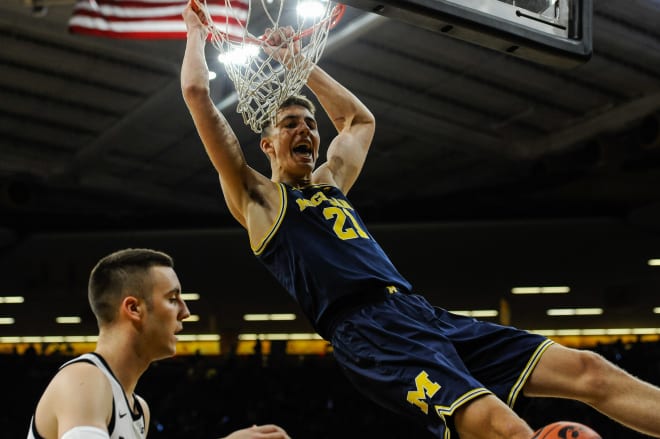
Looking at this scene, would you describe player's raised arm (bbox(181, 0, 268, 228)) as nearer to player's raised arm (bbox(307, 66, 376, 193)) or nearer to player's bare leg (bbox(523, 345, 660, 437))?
player's raised arm (bbox(307, 66, 376, 193))

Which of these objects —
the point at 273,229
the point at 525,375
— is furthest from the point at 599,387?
the point at 273,229

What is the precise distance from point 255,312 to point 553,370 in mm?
13295

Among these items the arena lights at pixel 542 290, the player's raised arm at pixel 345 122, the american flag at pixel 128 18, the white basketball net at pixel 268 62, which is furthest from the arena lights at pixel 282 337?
the white basketball net at pixel 268 62

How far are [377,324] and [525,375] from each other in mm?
659

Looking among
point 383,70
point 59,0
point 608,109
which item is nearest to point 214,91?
point 383,70

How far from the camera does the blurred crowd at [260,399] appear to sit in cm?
1452

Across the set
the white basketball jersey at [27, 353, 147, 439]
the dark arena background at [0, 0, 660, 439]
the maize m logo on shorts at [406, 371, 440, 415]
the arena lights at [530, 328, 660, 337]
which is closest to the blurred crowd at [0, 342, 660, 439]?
the dark arena background at [0, 0, 660, 439]

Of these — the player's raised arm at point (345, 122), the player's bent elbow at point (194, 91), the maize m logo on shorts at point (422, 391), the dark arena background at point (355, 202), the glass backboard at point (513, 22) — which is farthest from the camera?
the dark arena background at point (355, 202)

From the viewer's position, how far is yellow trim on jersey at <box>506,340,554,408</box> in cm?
386

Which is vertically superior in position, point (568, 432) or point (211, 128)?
point (211, 128)

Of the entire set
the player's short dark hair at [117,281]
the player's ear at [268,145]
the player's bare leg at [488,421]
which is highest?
the player's ear at [268,145]

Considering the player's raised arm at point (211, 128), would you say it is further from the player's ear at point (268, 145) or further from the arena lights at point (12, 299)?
the arena lights at point (12, 299)

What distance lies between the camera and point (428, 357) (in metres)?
3.67

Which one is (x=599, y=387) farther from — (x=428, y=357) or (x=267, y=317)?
(x=267, y=317)
